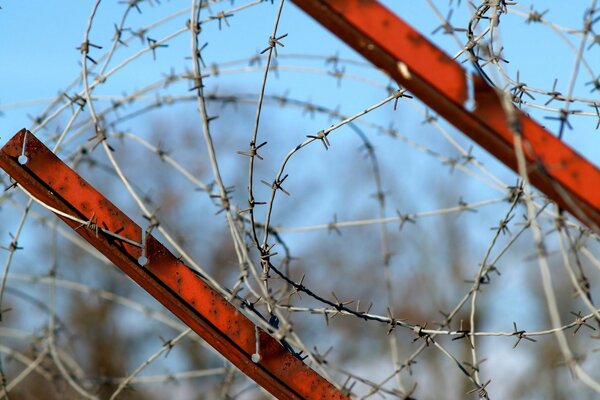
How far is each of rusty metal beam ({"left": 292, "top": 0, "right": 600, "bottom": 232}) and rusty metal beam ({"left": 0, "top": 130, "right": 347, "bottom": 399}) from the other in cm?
84

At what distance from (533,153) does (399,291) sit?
1983 centimetres

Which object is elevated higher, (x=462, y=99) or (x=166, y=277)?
(x=462, y=99)

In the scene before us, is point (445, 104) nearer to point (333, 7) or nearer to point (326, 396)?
point (333, 7)

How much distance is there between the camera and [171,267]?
219cm

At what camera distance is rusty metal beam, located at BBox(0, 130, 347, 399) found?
7.15ft

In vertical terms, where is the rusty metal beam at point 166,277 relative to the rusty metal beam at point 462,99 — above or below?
below

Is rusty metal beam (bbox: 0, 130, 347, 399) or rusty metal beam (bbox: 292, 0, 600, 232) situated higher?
rusty metal beam (bbox: 292, 0, 600, 232)

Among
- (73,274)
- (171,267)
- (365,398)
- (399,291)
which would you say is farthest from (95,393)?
(399,291)

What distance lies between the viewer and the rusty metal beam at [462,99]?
5.15 ft

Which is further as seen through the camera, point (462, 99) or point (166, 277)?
point (166, 277)

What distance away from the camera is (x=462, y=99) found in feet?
5.23

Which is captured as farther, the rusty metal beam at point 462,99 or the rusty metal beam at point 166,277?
the rusty metal beam at point 166,277

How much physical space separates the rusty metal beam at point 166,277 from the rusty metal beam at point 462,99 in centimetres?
84

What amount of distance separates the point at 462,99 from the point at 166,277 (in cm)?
94
